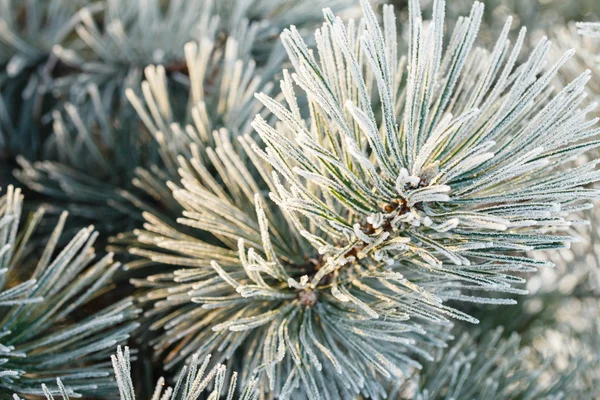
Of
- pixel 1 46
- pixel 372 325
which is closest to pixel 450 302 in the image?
pixel 372 325

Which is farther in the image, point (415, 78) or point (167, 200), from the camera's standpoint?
point (167, 200)

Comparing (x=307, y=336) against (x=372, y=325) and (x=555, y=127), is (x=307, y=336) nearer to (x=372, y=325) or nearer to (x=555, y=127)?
(x=372, y=325)

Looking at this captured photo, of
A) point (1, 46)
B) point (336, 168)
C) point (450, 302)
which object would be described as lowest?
point (450, 302)

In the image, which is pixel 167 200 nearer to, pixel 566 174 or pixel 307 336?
pixel 307 336

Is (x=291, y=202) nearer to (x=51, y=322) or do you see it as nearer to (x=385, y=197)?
(x=385, y=197)

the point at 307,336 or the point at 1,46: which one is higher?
the point at 1,46

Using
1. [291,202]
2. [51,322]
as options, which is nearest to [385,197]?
[291,202]
